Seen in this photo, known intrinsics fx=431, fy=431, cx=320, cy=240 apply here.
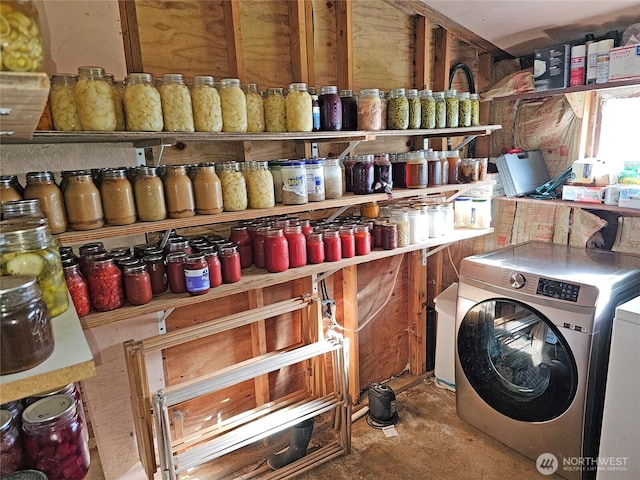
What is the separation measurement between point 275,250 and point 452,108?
Answer: 1.12 meters

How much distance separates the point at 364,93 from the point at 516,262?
1.05 m

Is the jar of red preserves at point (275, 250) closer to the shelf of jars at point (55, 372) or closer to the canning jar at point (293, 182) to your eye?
the canning jar at point (293, 182)

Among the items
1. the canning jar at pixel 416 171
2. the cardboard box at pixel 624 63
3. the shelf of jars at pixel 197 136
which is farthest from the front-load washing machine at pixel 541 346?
the cardboard box at pixel 624 63

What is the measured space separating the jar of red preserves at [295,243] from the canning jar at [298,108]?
0.39 metres

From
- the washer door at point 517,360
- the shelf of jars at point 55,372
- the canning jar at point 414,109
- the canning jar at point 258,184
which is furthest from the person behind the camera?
the canning jar at point 414,109

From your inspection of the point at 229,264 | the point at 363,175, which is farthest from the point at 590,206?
the point at 229,264

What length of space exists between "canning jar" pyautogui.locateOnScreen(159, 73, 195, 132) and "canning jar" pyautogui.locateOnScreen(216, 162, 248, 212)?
195mm

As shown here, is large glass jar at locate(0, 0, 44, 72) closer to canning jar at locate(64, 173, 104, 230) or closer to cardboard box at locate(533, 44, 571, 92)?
canning jar at locate(64, 173, 104, 230)

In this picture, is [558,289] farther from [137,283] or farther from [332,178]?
[137,283]

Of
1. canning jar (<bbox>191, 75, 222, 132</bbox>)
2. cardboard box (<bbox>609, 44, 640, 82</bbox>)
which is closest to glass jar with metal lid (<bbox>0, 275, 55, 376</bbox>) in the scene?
canning jar (<bbox>191, 75, 222, 132</bbox>)

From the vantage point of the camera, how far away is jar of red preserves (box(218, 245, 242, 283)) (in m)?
1.57

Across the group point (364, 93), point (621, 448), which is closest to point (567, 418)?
point (621, 448)

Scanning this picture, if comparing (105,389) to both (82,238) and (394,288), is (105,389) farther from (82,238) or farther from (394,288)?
(394,288)

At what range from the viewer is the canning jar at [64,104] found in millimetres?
1200
